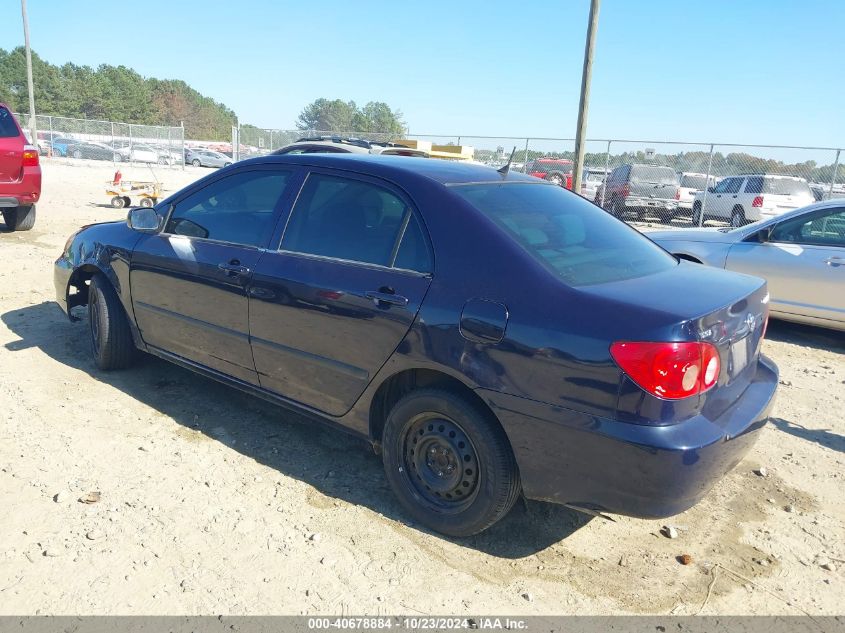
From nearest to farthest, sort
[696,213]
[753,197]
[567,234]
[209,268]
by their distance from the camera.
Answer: [567,234] < [209,268] < [753,197] < [696,213]

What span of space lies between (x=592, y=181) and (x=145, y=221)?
17432 mm

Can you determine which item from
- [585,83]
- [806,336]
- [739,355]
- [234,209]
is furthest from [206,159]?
[739,355]

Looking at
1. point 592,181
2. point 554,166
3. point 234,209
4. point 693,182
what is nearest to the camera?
point 234,209

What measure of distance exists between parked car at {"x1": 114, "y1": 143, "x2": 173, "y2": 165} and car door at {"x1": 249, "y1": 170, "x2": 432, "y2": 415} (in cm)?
3201

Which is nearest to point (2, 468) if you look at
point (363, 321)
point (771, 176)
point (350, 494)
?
point (350, 494)

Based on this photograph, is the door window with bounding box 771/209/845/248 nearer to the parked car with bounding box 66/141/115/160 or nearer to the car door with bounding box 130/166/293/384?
the car door with bounding box 130/166/293/384

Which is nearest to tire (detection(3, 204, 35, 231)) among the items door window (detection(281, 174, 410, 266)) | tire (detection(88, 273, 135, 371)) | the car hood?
tire (detection(88, 273, 135, 371))

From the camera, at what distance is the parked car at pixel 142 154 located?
33250mm

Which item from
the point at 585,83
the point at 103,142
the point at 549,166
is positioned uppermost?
the point at 585,83

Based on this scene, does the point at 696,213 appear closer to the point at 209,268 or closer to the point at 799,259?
the point at 799,259

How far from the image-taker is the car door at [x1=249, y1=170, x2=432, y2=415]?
3.03 m

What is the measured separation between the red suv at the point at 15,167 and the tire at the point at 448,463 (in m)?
8.68

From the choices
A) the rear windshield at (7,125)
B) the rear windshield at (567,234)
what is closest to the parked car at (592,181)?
the rear windshield at (7,125)

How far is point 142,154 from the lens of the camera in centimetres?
3353
